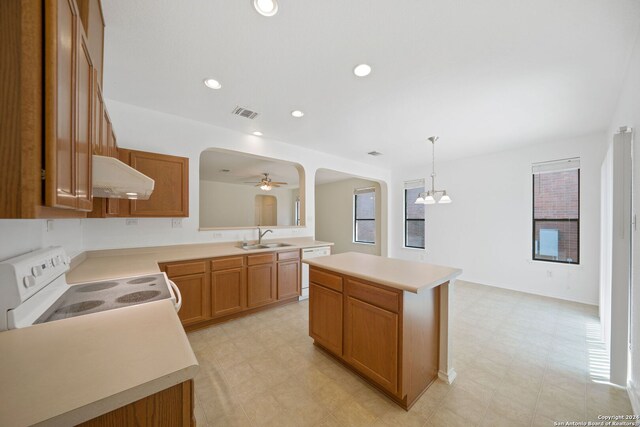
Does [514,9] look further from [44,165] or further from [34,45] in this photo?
[44,165]

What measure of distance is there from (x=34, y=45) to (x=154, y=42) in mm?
1506

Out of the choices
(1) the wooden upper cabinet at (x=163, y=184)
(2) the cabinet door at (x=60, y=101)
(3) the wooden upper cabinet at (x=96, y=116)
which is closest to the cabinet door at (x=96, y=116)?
(3) the wooden upper cabinet at (x=96, y=116)

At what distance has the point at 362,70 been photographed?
2072mm

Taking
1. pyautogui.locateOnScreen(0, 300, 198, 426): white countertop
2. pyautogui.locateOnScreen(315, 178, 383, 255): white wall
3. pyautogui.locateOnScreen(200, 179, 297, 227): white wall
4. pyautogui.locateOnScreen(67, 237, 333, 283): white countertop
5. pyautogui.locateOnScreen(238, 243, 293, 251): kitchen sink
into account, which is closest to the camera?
pyautogui.locateOnScreen(0, 300, 198, 426): white countertop

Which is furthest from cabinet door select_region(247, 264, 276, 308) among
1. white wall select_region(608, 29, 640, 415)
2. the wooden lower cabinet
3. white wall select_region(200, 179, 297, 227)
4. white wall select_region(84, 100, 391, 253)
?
white wall select_region(200, 179, 297, 227)

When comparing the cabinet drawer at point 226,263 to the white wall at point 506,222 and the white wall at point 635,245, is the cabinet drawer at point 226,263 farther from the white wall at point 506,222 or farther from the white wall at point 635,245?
the white wall at point 506,222

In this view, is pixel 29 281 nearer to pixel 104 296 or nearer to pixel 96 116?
A: pixel 104 296

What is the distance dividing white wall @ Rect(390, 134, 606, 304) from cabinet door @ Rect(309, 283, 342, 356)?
406 cm

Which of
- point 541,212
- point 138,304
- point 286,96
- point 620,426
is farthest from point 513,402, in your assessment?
point 541,212

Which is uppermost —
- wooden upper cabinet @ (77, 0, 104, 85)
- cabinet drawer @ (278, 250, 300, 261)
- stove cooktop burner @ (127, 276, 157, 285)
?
wooden upper cabinet @ (77, 0, 104, 85)

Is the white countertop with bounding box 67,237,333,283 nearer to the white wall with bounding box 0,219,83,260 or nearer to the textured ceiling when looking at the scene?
the white wall with bounding box 0,219,83,260

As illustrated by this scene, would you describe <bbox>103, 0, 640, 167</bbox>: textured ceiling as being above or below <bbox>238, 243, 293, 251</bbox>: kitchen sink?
above

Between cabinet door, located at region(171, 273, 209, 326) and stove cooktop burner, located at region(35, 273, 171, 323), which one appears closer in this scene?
stove cooktop burner, located at region(35, 273, 171, 323)

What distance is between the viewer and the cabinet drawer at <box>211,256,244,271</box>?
2.86m
